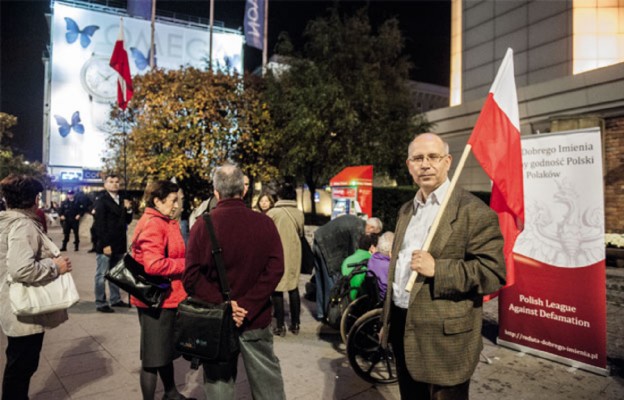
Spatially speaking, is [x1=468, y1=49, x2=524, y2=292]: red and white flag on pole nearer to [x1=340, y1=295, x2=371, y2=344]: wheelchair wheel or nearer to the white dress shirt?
the white dress shirt

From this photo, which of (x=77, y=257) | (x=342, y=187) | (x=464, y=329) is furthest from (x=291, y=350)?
(x=77, y=257)

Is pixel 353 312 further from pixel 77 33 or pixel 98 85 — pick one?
pixel 77 33

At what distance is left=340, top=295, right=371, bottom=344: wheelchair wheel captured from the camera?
14.9ft

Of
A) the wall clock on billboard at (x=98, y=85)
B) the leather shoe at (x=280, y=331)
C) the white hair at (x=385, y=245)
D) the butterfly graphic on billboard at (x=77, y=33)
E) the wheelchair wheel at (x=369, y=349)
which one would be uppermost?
the butterfly graphic on billboard at (x=77, y=33)

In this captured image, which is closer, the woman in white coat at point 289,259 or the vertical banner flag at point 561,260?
the vertical banner flag at point 561,260

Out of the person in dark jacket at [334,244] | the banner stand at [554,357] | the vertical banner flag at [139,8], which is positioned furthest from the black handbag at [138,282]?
the vertical banner flag at [139,8]

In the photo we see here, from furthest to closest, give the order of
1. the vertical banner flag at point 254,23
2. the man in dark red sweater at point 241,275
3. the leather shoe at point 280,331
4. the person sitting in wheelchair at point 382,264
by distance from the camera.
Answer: the vertical banner flag at point 254,23, the leather shoe at point 280,331, the person sitting in wheelchair at point 382,264, the man in dark red sweater at point 241,275

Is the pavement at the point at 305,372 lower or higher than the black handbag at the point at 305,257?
lower

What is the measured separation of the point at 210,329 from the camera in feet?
7.93

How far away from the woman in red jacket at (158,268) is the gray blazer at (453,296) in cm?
182

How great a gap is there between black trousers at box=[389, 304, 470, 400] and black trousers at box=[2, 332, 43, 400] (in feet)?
7.88

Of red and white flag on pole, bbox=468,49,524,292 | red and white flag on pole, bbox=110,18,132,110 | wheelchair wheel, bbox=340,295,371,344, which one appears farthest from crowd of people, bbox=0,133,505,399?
red and white flag on pole, bbox=110,18,132,110

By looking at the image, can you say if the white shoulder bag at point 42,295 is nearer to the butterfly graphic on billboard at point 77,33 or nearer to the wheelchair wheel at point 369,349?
the wheelchair wheel at point 369,349

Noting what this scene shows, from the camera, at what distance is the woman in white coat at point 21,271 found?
9.16ft
